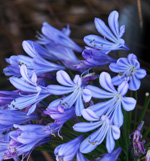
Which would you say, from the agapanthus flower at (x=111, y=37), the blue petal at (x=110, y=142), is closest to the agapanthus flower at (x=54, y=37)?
the agapanthus flower at (x=111, y=37)

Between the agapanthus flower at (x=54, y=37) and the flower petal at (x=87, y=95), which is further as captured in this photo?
the agapanthus flower at (x=54, y=37)

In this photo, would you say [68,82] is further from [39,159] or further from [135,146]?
[39,159]

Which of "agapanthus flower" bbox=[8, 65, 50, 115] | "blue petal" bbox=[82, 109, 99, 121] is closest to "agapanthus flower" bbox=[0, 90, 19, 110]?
"agapanthus flower" bbox=[8, 65, 50, 115]

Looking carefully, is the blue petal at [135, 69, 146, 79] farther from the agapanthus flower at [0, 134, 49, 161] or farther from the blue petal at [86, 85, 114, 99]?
the agapanthus flower at [0, 134, 49, 161]

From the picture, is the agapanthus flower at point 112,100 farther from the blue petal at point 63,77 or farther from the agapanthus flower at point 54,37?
the agapanthus flower at point 54,37

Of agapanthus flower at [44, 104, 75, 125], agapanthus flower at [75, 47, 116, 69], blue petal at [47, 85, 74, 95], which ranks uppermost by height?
agapanthus flower at [75, 47, 116, 69]

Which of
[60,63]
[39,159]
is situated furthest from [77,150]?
[39,159]
